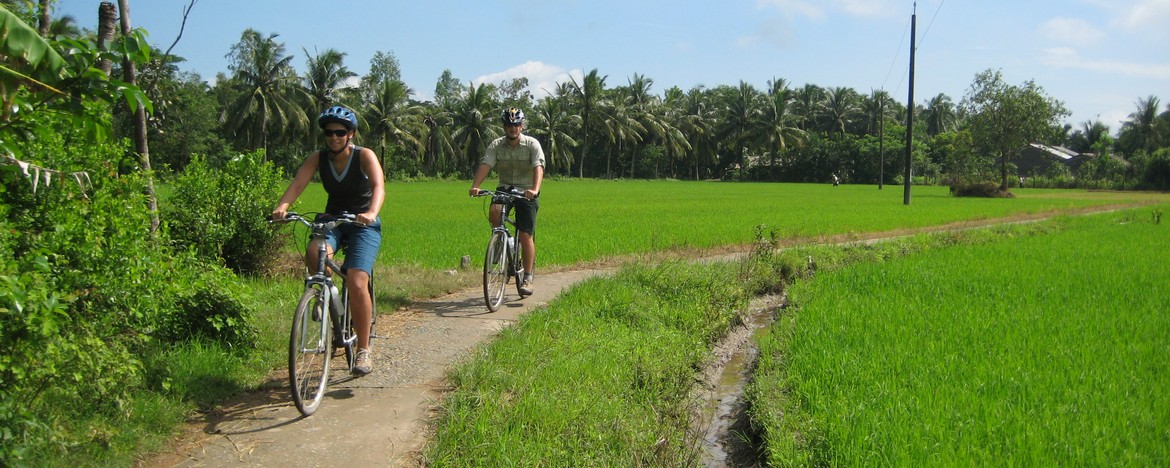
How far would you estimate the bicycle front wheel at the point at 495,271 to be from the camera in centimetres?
617

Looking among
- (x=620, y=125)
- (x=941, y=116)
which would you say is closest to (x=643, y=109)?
(x=620, y=125)

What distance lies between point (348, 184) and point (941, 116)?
9226 centimetres

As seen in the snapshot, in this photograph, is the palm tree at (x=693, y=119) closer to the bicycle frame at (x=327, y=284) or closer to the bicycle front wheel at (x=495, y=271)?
the bicycle front wheel at (x=495, y=271)

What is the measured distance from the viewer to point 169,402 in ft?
11.9

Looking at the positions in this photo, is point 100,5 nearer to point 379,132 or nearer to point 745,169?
point 379,132

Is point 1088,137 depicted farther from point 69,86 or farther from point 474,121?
point 69,86

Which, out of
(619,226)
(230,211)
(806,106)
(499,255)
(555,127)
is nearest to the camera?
(499,255)

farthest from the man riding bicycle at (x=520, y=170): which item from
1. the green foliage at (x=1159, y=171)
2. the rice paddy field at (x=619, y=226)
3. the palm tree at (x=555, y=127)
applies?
the green foliage at (x=1159, y=171)

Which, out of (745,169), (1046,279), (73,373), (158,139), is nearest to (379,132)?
(158,139)

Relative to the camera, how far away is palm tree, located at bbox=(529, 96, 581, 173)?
51.6m

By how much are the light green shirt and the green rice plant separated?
7.88 feet

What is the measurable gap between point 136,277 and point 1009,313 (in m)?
6.42

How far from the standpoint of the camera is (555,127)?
53062mm

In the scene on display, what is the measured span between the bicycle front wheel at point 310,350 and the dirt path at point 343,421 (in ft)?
0.30
